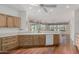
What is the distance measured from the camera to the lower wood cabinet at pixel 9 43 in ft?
9.31

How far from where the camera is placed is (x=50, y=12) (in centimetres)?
289

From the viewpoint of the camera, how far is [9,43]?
2.91 m

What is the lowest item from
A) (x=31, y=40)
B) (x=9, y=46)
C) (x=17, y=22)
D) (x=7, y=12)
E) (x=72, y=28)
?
(x=9, y=46)

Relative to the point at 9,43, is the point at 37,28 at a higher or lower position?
higher

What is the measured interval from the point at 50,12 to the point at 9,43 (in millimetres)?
1045

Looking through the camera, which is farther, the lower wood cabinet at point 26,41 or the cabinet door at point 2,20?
the lower wood cabinet at point 26,41

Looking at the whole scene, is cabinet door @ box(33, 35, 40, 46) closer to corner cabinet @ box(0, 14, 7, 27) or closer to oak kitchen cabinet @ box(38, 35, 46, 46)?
oak kitchen cabinet @ box(38, 35, 46, 46)

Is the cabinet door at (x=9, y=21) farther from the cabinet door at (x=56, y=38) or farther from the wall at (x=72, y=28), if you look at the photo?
the wall at (x=72, y=28)

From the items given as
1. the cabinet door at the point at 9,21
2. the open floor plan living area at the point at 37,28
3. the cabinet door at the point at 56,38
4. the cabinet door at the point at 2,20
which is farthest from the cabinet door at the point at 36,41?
the cabinet door at the point at 2,20

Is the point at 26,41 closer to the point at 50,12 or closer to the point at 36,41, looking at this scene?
the point at 36,41

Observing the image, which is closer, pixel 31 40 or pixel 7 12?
pixel 7 12

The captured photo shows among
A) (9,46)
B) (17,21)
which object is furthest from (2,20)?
(9,46)

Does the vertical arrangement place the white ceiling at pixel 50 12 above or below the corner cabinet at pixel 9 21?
above

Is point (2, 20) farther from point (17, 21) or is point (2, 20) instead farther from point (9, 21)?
point (17, 21)
